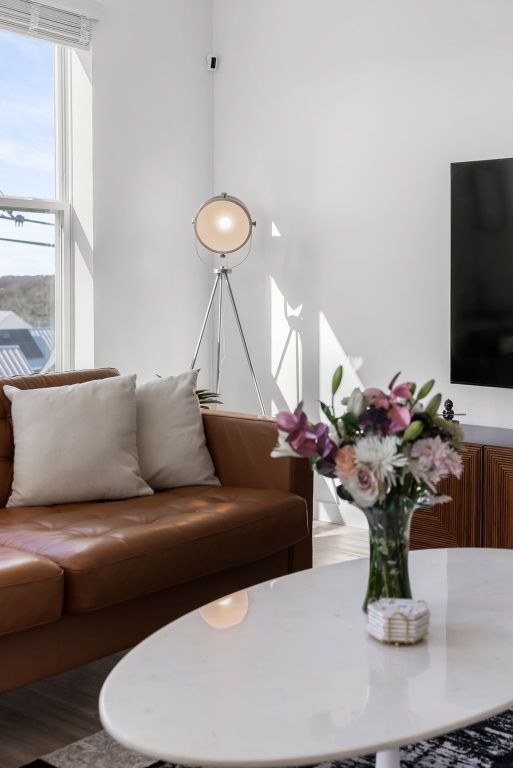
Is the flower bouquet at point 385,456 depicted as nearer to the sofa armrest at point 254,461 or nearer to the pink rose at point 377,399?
the pink rose at point 377,399

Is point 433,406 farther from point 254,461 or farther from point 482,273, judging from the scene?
point 482,273

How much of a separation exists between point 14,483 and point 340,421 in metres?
1.52

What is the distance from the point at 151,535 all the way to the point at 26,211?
2.22m

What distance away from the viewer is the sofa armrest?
3.32 m

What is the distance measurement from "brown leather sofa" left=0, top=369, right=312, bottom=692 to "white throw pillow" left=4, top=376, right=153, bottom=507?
5 cm

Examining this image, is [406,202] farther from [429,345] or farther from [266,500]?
[266,500]

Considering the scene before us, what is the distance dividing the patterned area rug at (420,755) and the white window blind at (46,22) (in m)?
3.01

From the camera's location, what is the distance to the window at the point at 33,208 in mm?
4316

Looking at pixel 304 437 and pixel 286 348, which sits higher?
pixel 286 348

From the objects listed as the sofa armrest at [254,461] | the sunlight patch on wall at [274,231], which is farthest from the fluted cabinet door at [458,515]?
the sunlight patch on wall at [274,231]

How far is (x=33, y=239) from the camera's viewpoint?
14.6 ft

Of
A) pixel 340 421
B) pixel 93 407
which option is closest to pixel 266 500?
pixel 93 407

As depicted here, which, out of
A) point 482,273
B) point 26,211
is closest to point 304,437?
point 482,273

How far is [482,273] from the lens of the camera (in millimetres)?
4047
